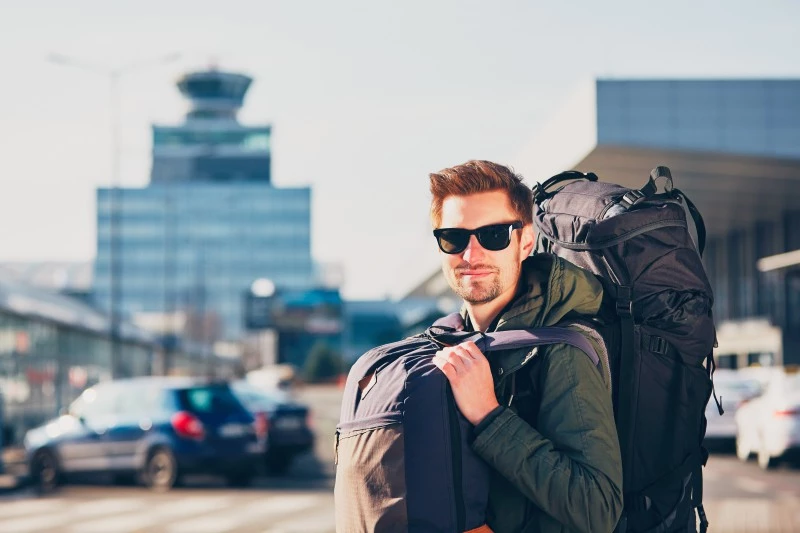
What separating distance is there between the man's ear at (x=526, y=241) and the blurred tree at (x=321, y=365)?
477 feet

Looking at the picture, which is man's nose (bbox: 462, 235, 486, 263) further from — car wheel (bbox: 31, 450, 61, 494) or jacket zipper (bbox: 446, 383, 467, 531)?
car wheel (bbox: 31, 450, 61, 494)

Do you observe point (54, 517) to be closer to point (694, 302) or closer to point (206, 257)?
point (694, 302)

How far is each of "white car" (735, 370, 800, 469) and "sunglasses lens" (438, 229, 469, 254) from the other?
62.3 ft

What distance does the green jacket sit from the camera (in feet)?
10.7

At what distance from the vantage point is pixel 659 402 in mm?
3756

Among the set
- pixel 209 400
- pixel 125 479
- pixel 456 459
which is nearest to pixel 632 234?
pixel 456 459

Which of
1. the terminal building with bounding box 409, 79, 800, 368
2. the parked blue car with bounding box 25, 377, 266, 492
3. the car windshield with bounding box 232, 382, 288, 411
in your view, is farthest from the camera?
the terminal building with bounding box 409, 79, 800, 368

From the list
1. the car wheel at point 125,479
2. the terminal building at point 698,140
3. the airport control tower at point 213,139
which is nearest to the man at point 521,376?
the car wheel at point 125,479

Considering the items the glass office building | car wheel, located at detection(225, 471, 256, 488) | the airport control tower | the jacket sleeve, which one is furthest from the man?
the airport control tower

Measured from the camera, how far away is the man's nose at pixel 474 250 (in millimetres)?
3604

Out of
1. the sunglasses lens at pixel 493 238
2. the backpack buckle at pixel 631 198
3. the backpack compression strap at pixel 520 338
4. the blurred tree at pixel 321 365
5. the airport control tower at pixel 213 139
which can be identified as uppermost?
the airport control tower at pixel 213 139

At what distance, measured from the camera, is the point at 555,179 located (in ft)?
14.4

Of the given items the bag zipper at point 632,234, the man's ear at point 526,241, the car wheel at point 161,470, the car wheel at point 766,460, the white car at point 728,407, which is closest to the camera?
the man's ear at point 526,241

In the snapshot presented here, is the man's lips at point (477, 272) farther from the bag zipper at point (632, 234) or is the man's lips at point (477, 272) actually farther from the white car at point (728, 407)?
the white car at point (728, 407)
